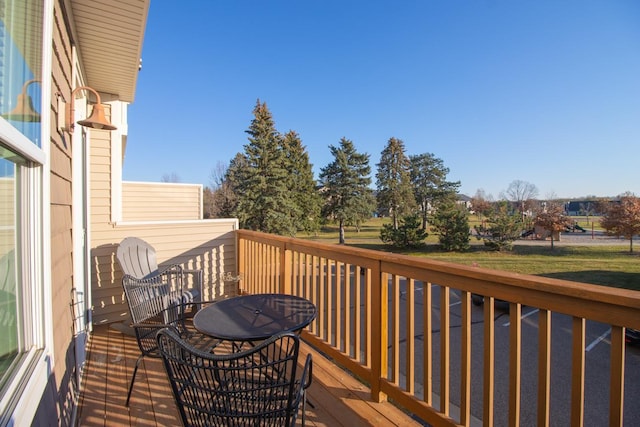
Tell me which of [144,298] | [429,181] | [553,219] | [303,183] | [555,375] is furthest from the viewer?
[429,181]

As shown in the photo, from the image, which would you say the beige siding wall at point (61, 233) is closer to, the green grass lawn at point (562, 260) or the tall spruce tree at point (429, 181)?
the green grass lawn at point (562, 260)

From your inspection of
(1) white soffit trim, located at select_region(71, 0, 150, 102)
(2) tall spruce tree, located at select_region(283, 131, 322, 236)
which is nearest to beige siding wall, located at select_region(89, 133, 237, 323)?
(1) white soffit trim, located at select_region(71, 0, 150, 102)

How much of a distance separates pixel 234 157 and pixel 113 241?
2469cm

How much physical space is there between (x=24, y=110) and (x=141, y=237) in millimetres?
3085

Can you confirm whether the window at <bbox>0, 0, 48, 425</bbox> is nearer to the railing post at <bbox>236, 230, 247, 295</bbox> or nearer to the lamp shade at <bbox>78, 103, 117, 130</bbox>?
the lamp shade at <bbox>78, 103, 117, 130</bbox>

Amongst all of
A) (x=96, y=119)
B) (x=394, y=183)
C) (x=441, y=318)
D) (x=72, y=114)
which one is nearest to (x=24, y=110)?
(x=72, y=114)

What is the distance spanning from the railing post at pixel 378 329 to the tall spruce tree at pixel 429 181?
3198 cm

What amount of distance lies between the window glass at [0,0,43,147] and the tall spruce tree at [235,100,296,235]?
19736mm

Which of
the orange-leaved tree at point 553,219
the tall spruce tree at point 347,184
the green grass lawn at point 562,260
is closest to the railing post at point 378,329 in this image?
the green grass lawn at point 562,260

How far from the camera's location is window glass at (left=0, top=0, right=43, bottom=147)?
37.9 inches

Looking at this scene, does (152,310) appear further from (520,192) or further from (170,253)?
(520,192)

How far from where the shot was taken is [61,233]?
185cm

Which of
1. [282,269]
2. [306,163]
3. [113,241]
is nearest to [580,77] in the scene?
[282,269]

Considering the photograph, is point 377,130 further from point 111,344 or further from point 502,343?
point 111,344
